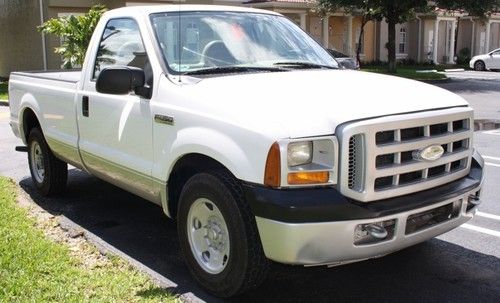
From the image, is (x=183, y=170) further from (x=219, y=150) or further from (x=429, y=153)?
(x=429, y=153)

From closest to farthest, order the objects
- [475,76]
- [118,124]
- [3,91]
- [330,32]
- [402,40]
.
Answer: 1. [118,124]
2. [3,91]
3. [475,76]
4. [330,32]
5. [402,40]

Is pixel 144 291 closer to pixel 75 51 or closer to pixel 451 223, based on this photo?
pixel 451 223

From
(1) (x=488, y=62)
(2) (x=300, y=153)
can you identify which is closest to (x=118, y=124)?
(2) (x=300, y=153)

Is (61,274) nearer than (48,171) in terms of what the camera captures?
Yes

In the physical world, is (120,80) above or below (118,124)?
above

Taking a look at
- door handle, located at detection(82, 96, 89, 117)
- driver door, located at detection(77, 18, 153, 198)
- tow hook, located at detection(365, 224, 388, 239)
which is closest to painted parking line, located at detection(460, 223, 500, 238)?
tow hook, located at detection(365, 224, 388, 239)

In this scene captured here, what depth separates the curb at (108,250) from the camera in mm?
4020

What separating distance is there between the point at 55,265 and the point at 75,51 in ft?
44.6

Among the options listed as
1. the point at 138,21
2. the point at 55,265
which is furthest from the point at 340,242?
the point at 138,21

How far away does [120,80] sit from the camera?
4250 millimetres

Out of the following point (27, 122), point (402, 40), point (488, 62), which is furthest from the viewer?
point (402, 40)

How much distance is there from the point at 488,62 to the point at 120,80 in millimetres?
33841

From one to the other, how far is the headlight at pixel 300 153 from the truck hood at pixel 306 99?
0.07 m

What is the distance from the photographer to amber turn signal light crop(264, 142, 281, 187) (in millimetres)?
3328
